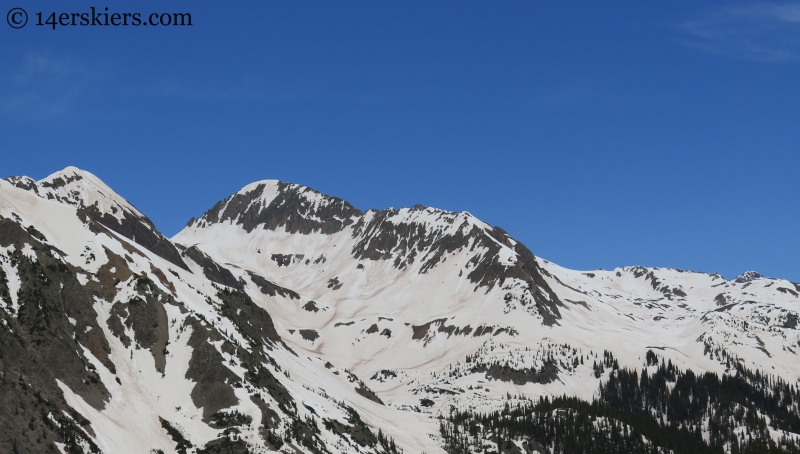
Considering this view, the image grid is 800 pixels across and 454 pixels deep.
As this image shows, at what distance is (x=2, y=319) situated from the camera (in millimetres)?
127812

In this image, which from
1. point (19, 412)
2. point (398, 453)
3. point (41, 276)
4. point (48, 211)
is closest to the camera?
point (19, 412)

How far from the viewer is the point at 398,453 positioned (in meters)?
197

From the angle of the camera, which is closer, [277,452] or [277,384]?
[277,452]

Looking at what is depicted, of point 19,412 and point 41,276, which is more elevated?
point 41,276

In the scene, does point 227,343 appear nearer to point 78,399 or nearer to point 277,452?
point 277,452

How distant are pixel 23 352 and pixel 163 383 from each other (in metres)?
29.2

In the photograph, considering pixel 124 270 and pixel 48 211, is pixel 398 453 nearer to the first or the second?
pixel 124 270

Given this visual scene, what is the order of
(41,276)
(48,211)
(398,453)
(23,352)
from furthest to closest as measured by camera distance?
(398,453), (48,211), (41,276), (23,352)

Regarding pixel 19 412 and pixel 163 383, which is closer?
pixel 19 412

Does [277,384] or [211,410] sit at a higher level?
[277,384]

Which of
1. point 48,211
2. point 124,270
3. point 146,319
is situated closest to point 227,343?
point 146,319

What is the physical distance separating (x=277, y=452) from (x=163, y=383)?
23.9 metres

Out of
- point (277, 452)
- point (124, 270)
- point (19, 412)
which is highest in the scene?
point (124, 270)

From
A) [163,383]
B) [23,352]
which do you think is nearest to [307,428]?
[163,383]
